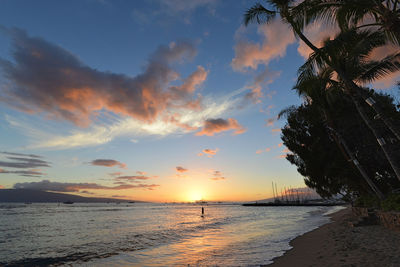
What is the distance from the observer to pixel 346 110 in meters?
22.7

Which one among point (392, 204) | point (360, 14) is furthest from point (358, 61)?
point (392, 204)

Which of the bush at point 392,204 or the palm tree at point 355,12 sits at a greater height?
the palm tree at point 355,12

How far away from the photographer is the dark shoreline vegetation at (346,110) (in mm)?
9319

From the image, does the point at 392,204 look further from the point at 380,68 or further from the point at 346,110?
the point at 346,110

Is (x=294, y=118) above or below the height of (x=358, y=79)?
above

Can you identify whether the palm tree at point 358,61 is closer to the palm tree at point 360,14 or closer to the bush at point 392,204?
the palm tree at point 360,14

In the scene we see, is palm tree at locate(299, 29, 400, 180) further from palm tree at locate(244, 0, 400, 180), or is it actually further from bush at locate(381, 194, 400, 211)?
bush at locate(381, 194, 400, 211)

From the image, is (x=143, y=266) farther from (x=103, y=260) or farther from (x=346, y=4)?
(x=346, y=4)

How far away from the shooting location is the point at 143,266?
10727 mm

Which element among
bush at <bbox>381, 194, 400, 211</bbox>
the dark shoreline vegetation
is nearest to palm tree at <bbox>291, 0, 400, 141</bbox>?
the dark shoreline vegetation

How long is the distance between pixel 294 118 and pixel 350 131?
5.51 metres

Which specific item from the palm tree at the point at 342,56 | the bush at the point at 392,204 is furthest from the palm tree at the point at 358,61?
the bush at the point at 392,204

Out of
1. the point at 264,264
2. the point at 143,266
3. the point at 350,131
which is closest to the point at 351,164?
the point at 350,131

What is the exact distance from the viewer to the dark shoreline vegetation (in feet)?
30.6
